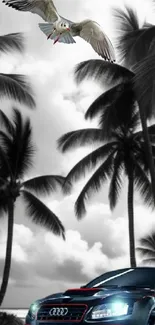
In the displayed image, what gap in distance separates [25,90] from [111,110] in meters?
4.83

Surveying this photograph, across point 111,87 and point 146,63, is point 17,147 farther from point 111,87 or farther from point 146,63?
point 146,63

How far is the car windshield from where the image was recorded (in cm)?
750

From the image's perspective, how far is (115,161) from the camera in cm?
3256

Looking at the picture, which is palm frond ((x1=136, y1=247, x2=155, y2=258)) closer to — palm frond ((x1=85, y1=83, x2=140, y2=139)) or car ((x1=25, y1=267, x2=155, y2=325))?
palm frond ((x1=85, y1=83, x2=140, y2=139))

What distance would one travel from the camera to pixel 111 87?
29.7 meters

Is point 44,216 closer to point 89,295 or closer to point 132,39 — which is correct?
point 132,39

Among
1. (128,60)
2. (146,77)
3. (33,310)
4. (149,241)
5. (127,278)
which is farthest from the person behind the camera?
(149,241)

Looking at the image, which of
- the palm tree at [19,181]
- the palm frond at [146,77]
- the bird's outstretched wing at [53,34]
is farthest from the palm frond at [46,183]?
the bird's outstretched wing at [53,34]

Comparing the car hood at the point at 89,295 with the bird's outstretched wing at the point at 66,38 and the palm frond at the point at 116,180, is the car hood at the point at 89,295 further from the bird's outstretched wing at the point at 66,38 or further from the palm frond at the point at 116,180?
the palm frond at the point at 116,180

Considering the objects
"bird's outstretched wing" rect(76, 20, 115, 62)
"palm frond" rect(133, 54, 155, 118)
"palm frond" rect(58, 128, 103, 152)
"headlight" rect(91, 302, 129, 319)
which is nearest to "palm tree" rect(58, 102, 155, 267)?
"palm frond" rect(58, 128, 103, 152)

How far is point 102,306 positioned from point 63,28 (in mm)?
5410

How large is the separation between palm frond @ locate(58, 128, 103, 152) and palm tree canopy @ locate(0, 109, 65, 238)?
1.81 m

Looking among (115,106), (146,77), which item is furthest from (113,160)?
(146,77)

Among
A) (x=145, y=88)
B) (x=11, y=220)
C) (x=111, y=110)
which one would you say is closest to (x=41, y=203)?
(x=11, y=220)
